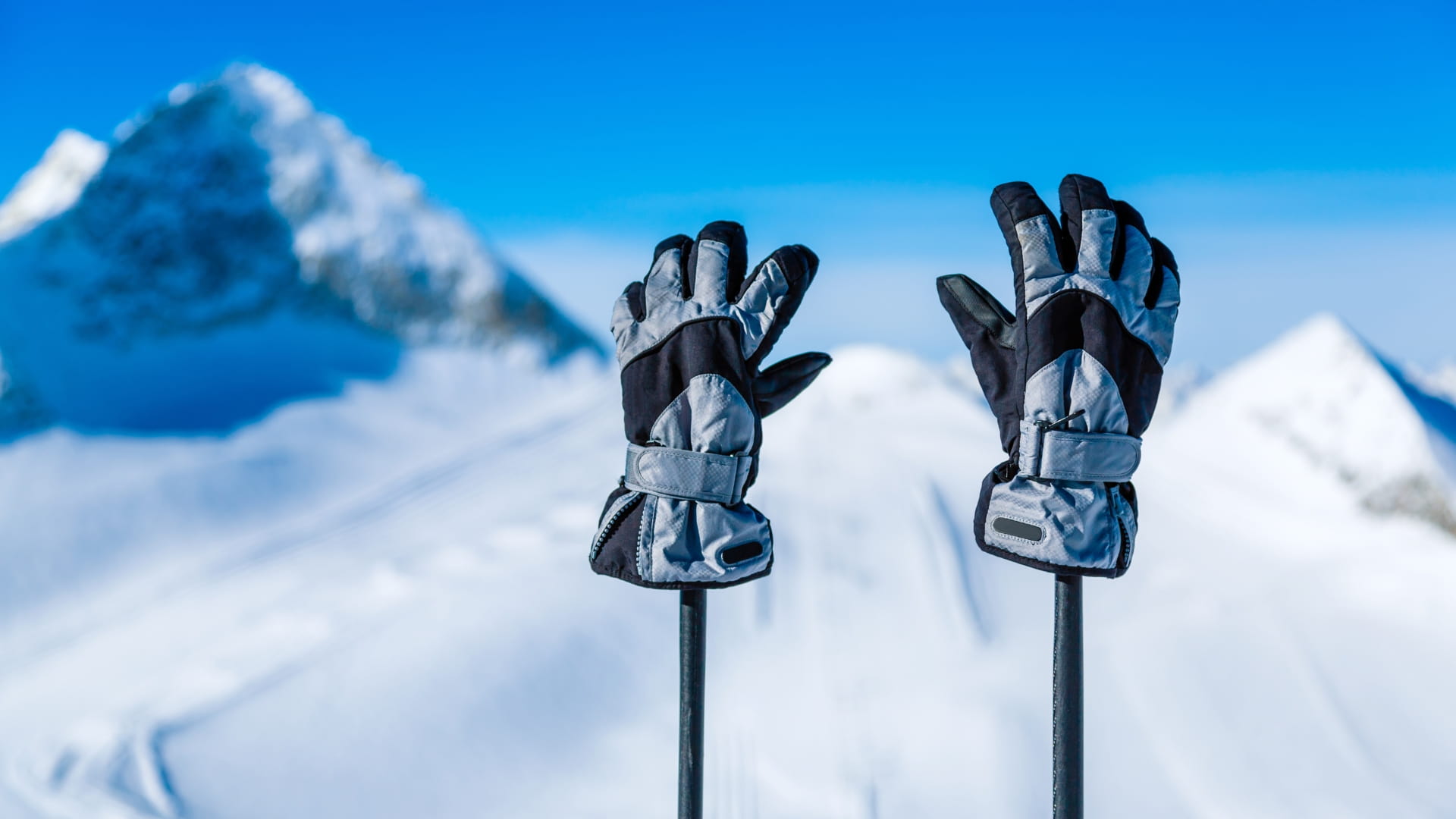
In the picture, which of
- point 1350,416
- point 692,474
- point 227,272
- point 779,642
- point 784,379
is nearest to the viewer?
point 692,474

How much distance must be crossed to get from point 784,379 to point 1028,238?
66 centimetres

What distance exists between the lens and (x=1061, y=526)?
7.34 ft

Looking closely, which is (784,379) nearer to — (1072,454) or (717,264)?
(717,264)

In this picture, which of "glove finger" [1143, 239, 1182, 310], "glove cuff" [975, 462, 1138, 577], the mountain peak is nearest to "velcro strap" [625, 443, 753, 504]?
"glove cuff" [975, 462, 1138, 577]

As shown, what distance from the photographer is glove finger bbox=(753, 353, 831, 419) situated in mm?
2455

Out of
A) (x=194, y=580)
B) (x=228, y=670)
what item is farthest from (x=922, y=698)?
(x=194, y=580)

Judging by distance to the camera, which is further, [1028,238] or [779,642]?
[779,642]

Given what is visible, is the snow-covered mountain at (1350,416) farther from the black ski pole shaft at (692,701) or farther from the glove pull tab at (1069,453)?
the black ski pole shaft at (692,701)

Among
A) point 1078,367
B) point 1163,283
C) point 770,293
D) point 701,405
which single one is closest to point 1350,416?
point 1163,283

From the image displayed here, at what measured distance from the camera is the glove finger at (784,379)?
246 centimetres

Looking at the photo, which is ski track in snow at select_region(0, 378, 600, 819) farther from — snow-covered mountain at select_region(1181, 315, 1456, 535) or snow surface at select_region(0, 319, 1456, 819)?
snow-covered mountain at select_region(1181, 315, 1456, 535)

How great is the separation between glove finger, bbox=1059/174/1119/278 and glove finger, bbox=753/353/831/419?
0.65m

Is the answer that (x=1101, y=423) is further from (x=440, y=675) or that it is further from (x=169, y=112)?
(x=169, y=112)

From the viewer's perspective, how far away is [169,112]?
1074 centimetres
